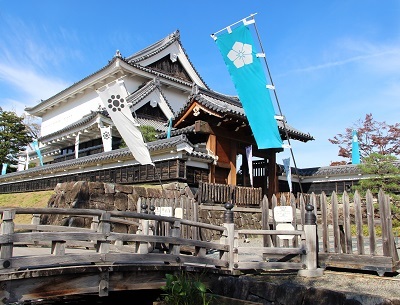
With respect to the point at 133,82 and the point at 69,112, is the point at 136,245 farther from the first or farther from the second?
the point at 69,112

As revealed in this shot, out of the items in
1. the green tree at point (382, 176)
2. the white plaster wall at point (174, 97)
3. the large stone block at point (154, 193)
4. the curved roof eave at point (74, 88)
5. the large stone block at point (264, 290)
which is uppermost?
the curved roof eave at point (74, 88)

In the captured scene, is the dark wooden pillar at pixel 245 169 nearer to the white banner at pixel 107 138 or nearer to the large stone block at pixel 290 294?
the white banner at pixel 107 138

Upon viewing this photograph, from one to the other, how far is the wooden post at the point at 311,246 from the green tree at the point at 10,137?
1400 inches

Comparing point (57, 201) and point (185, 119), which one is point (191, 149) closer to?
point (185, 119)

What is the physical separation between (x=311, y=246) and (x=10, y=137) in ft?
118

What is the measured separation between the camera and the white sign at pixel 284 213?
7.36 m

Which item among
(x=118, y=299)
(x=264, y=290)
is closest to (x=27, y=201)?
(x=118, y=299)

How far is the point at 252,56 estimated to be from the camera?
884 centimetres

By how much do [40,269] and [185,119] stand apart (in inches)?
557

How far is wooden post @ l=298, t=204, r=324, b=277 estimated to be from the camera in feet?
22.5

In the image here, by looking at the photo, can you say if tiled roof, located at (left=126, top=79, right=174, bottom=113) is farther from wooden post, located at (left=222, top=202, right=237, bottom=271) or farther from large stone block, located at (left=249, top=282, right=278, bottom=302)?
large stone block, located at (left=249, top=282, right=278, bottom=302)

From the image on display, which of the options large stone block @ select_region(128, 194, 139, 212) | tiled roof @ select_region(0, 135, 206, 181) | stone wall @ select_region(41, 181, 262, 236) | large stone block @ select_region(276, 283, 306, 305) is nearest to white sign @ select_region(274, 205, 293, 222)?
large stone block @ select_region(276, 283, 306, 305)

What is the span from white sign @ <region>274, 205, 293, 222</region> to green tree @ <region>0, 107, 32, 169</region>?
115ft

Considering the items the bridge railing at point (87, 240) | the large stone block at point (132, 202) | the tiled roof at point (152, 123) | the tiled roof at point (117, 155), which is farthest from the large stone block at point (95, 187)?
the tiled roof at point (152, 123)
